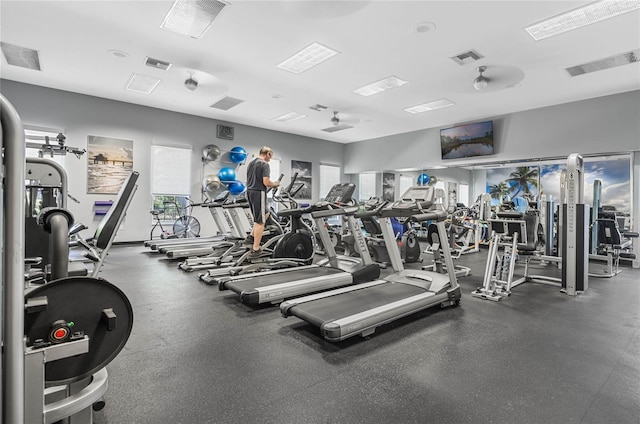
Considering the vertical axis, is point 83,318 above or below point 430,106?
below

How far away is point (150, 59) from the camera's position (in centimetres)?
534

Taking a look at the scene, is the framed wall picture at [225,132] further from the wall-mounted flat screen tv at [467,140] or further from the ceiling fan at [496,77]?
the ceiling fan at [496,77]

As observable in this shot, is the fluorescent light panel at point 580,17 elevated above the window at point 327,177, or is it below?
above

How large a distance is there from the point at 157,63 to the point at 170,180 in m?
3.55

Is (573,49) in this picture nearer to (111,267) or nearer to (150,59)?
(150,59)

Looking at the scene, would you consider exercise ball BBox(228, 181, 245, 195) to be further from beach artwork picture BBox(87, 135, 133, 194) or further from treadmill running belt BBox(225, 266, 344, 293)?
treadmill running belt BBox(225, 266, 344, 293)

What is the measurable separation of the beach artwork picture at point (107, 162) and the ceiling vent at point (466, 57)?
720 centimetres

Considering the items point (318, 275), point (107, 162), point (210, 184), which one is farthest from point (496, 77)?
point (107, 162)

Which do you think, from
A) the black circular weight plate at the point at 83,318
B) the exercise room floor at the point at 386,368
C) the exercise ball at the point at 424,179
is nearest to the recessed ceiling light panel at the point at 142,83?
the exercise room floor at the point at 386,368

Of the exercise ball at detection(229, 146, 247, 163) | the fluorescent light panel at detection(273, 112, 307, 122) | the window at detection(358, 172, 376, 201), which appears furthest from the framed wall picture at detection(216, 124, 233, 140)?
the window at detection(358, 172, 376, 201)

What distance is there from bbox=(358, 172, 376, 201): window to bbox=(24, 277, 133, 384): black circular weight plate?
33.6 ft

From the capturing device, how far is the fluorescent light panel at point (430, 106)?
7.16 metres

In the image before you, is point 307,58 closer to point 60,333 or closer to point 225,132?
point 225,132

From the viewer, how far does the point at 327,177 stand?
11.7 meters
